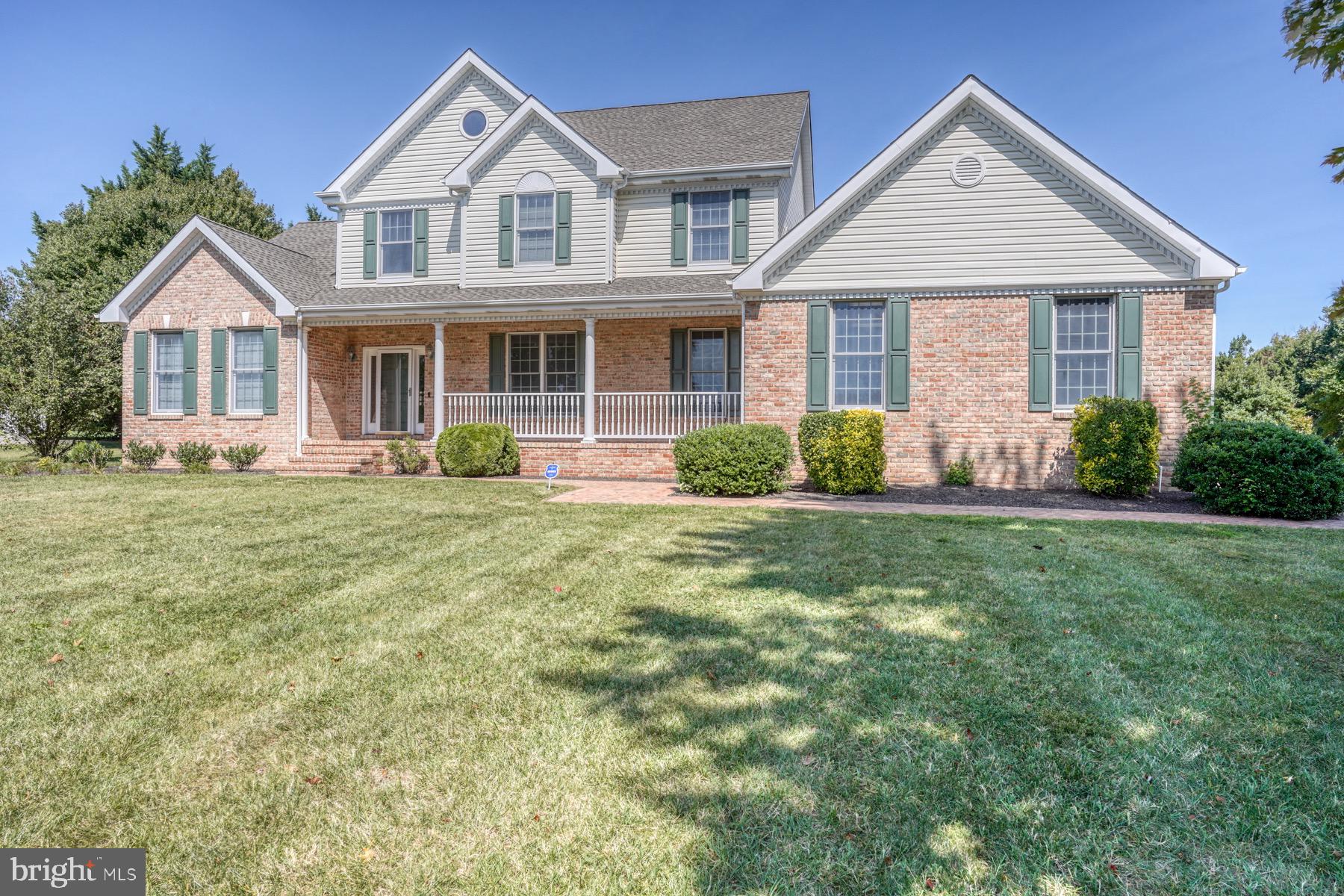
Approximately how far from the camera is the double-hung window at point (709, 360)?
14.7 meters

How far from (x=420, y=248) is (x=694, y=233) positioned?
258 inches

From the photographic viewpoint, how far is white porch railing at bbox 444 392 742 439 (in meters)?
14.0

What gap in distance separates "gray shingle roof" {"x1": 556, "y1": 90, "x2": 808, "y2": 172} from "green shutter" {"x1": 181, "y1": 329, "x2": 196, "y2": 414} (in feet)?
33.1

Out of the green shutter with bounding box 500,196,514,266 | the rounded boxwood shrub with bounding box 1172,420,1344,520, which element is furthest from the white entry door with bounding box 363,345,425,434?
the rounded boxwood shrub with bounding box 1172,420,1344,520

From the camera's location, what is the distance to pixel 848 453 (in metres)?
10.6

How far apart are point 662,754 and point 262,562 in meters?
4.62

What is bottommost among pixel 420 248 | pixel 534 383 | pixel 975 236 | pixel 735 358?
pixel 534 383

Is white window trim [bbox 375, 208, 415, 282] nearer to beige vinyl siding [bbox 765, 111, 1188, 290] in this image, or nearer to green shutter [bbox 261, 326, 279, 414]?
green shutter [bbox 261, 326, 279, 414]

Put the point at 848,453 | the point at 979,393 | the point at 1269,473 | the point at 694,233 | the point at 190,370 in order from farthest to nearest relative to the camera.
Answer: the point at 190,370, the point at 694,233, the point at 979,393, the point at 848,453, the point at 1269,473

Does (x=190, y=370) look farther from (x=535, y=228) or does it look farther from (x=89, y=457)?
(x=535, y=228)

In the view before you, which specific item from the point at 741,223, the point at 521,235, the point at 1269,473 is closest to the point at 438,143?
the point at 521,235

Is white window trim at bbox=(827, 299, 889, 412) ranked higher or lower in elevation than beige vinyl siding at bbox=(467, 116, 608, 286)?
lower

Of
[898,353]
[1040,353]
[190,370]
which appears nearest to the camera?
[1040,353]

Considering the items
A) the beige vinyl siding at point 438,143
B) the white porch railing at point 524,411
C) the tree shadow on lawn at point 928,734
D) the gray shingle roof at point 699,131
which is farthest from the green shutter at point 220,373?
the tree shadow on lawn at point 928,734
